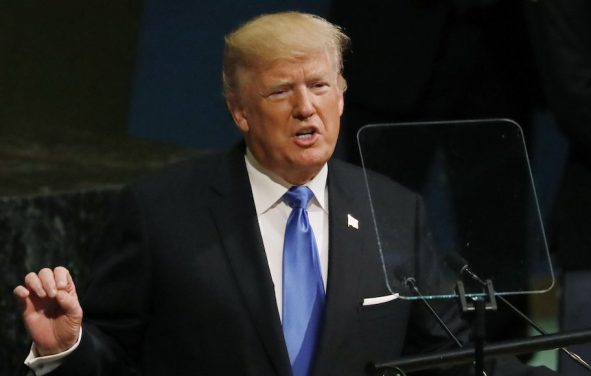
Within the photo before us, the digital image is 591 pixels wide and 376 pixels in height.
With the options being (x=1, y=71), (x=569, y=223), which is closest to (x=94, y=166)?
(x=1, y=71)

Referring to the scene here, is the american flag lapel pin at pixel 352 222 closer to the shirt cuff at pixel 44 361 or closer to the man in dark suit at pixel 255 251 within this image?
the man in dark suit at pixel 255 251

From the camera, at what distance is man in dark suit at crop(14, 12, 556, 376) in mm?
3137

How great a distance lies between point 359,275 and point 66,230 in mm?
1102

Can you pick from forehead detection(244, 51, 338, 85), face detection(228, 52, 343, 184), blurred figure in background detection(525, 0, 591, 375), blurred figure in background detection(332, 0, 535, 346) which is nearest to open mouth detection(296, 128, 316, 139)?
face detection(228, 52, 343, 184)

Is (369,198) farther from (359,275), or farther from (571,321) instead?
(571,321)

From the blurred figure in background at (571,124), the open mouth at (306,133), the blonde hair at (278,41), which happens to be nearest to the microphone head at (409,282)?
the open mouth at (306,133)

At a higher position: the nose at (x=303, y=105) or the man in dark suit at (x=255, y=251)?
the nose at (x=303, y=105)

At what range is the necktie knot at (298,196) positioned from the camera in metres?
3.22

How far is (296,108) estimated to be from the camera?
3141 millimetres

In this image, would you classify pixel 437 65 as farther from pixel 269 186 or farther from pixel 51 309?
pixel 51 309

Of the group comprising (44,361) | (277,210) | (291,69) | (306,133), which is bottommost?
(44,361)

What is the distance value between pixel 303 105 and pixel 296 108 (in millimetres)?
Answer: 19

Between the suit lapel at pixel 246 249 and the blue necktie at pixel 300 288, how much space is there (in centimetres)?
5

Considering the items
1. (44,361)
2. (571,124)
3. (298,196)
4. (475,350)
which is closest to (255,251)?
(298,196)
